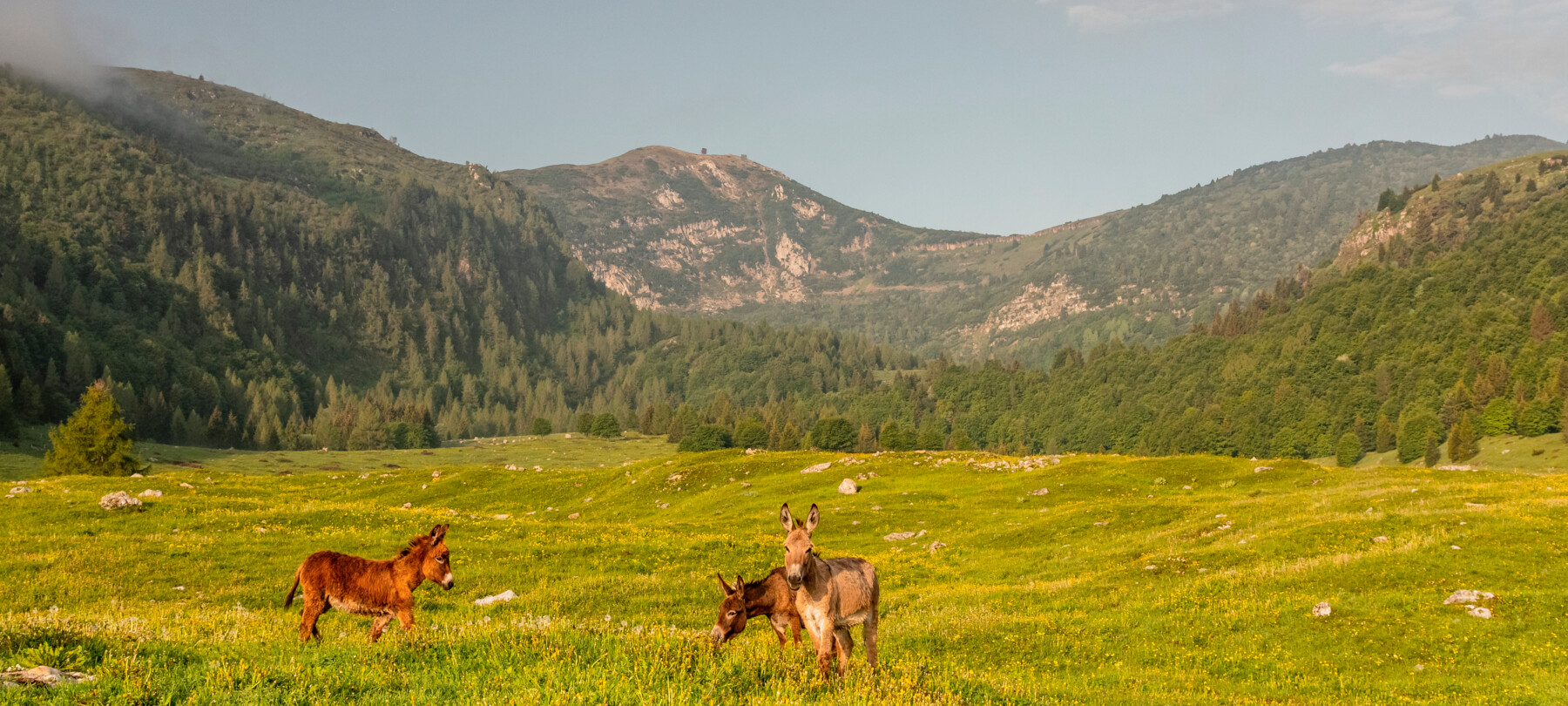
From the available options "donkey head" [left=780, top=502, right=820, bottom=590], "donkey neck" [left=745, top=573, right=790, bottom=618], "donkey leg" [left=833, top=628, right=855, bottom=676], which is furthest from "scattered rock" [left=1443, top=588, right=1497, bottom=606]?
"donkey head" [left=780, top=502, right=820, bottom=590]

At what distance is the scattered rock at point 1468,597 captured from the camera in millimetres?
23172

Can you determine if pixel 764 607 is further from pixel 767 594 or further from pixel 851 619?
pixel 851 619

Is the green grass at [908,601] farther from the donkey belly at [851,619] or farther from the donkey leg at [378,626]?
the donkey leg at [378,626]

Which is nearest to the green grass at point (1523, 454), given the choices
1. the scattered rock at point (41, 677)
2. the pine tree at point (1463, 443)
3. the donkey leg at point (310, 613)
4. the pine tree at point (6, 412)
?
the pine tree at point (1463, 443)

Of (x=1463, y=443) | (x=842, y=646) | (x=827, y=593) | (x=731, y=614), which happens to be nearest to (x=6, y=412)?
(x=731, y=614)

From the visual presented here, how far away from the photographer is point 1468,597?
23.3 metres

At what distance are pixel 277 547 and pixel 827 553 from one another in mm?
24556

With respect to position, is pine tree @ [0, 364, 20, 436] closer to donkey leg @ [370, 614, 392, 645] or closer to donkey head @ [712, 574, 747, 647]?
donkey leg @ [370, 614, 392, 645]

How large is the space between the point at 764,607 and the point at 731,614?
0.63m

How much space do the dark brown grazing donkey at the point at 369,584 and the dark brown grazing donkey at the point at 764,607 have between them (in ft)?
15.2

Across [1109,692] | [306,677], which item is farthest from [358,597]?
[1109,692]

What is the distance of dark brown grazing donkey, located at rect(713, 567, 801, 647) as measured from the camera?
1251cm

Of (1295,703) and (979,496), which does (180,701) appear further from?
(979,496)

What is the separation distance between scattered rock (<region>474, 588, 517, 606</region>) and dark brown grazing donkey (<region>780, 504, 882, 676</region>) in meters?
15.8
